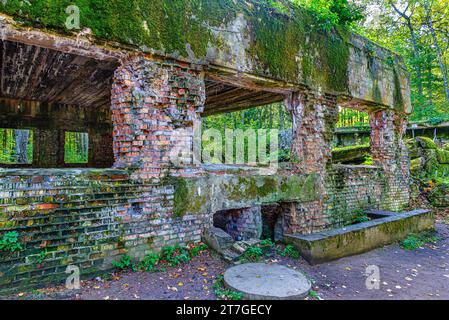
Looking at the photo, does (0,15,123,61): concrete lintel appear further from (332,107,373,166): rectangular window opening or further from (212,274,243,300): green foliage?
(332,107,373,166): rectangular window opening

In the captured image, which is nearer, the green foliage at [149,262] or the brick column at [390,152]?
the green foliage at [149,262]

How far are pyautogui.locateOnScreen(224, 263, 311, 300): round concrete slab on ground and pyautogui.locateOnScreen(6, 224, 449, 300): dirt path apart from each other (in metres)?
0.28

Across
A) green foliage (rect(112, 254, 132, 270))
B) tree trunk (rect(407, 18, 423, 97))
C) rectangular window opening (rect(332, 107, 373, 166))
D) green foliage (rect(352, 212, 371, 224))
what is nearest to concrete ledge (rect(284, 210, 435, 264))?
green foliage (rect(352, 212, 371, 224))

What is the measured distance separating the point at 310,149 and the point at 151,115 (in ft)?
12.5

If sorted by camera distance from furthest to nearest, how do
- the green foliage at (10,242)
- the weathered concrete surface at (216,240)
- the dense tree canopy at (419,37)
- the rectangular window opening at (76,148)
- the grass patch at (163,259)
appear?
the dense tree canopy at (419,37)
the rectangular window opening at (76,148)
the weathered concrete surface at (216,240)
the grass patch at (163,259)
the green foliage at (10,242)

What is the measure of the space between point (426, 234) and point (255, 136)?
9722mm

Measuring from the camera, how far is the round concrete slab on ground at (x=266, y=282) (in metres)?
3.52

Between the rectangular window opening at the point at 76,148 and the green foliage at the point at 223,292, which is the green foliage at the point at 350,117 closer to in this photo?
the rectangular window opening at the point at 76,148

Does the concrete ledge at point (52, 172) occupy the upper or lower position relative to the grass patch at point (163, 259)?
upper

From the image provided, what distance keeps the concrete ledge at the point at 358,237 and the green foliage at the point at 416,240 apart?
5.7 inches

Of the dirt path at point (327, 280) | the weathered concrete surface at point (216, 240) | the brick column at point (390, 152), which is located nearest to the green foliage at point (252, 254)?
the dirt path at point (327, 280)
